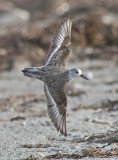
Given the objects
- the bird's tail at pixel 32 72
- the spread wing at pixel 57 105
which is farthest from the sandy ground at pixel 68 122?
the bird's tail at pixel 32 72

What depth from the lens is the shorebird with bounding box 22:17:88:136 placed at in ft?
19.1

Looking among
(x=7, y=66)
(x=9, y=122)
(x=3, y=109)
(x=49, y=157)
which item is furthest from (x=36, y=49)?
(x=49, y=157)

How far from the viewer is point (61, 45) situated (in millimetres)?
6480

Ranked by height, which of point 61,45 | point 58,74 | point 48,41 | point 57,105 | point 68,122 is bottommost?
point 68,122

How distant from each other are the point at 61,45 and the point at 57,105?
94 cm

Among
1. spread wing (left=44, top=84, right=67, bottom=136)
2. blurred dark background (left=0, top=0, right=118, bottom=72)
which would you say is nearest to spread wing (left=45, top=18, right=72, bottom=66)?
spread wing (left=44, top=84, right=67, bottom=136)

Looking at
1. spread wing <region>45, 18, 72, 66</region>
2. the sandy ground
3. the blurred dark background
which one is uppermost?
the blurred dark background

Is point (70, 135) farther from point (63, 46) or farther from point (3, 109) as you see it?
A: point (3, 109)

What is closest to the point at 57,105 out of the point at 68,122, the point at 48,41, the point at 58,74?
the point at 58,74

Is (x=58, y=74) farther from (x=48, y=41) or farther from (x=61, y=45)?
(x=48, y=41)

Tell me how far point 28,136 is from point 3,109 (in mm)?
2114

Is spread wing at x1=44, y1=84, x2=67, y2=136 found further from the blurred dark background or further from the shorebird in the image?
the blurred dark background

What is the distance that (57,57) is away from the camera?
635 cm

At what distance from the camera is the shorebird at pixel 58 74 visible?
583 centimetres
